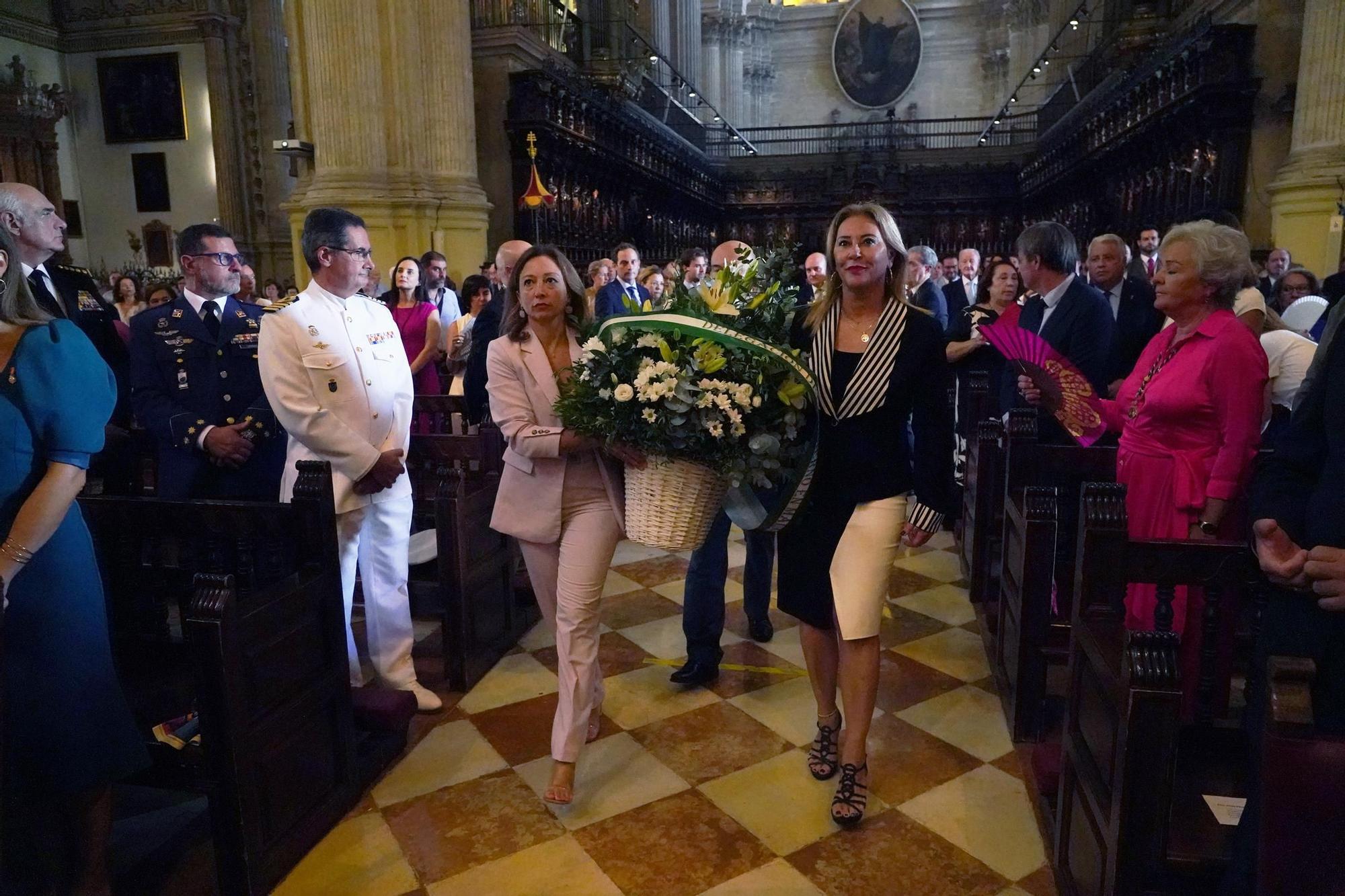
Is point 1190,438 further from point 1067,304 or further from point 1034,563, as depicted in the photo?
point 1067,304

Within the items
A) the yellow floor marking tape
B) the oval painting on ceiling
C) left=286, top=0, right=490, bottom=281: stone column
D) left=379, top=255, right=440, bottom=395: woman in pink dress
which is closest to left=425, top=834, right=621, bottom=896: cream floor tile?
the yellow floor marking tape

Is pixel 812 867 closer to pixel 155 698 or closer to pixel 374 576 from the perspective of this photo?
pixel 374 576

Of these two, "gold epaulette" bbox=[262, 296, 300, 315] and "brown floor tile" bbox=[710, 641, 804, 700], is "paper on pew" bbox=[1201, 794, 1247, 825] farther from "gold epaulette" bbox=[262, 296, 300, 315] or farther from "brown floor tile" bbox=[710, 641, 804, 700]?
"gold epaulette" bbox=[262, 296, 300, 315]

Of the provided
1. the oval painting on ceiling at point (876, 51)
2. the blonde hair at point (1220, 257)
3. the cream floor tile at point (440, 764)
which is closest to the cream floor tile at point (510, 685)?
the cream floor tile at point (440, 764)

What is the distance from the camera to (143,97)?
17.3m

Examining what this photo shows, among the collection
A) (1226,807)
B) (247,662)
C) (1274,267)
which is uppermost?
(1274,267)

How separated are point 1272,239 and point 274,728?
1002cm

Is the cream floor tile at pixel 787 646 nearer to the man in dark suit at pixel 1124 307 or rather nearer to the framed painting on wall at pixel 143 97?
the man in dark suit at pixel 1124 307

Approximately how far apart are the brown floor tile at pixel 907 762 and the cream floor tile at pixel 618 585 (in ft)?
5.82

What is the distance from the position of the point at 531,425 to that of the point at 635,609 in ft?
6.68

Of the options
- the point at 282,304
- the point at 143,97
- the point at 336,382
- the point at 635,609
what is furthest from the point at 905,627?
the point at 143,97

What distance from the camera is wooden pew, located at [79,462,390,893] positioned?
2145 millimetres

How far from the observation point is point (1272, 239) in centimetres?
871

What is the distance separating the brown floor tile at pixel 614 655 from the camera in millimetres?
3715
